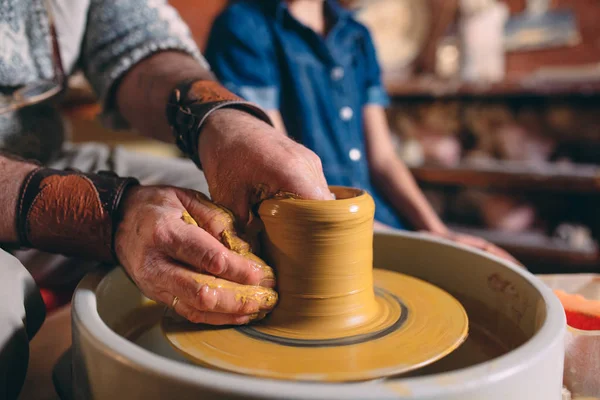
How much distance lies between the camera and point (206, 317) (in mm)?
556

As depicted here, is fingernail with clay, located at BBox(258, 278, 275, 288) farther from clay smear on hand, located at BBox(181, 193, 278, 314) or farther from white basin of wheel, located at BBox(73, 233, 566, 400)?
white basin of wheel, located at BBox(73, 233, 566, 400)

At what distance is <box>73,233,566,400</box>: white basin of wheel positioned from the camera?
40 centimetres

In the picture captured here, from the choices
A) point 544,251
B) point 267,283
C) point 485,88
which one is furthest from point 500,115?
point 267,283

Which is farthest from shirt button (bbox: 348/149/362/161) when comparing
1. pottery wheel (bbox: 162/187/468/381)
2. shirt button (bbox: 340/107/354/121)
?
pottery wheel (bbox: 162/187/468/381)

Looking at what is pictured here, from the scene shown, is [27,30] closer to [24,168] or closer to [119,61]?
[119,61]

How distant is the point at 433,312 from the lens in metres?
0.64

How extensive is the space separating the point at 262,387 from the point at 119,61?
80cm

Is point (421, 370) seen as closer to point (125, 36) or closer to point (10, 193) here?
point (10, 193)

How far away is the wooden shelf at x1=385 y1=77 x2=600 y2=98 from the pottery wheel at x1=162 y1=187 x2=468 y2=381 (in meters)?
2.01

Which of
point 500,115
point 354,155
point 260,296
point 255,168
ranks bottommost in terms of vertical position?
point 500,115

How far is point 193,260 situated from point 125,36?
65cm

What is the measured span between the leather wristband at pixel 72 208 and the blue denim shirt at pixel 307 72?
34.6 inches

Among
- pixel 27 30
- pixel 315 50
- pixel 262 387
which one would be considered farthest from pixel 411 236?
pixel 315 50

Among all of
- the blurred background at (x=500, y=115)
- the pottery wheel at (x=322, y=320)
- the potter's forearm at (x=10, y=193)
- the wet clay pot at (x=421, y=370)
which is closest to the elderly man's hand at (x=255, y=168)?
the pottery wheel at (x=322, y=320)
